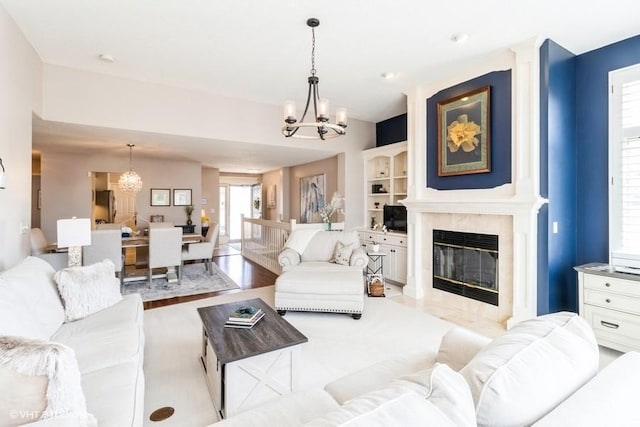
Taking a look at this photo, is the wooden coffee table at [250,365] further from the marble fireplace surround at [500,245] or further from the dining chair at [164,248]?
the dining chair at [164,248]

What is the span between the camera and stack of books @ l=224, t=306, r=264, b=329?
2324 mm

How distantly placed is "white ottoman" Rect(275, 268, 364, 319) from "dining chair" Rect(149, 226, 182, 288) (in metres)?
2.38

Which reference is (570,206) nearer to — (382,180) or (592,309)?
(592,309)

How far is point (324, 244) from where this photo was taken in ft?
15.0

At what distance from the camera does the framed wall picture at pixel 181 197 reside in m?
7.78

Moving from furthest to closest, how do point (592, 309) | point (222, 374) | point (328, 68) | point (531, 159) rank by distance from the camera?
point (328, 68)
point (531, 159)
point (592, 309)
point (222, 374)

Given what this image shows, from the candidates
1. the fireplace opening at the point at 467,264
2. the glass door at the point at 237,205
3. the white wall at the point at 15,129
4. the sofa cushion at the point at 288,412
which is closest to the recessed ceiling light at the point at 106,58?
the white wall at the point at 15,129

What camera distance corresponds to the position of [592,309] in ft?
9.68

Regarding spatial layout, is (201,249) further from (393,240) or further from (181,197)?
(393,240)

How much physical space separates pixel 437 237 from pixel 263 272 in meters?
3.39

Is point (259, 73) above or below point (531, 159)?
above

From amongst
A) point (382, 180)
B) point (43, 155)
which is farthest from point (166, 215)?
point (382, 180)

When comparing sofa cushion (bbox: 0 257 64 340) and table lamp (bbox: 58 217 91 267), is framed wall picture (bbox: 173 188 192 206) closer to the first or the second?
table lamp (bbox: 58 217 91 267)

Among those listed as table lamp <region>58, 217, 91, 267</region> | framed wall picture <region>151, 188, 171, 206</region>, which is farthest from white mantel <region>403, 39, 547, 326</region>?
A: framed wall picture <region>151, 188, 171, 206</region>
